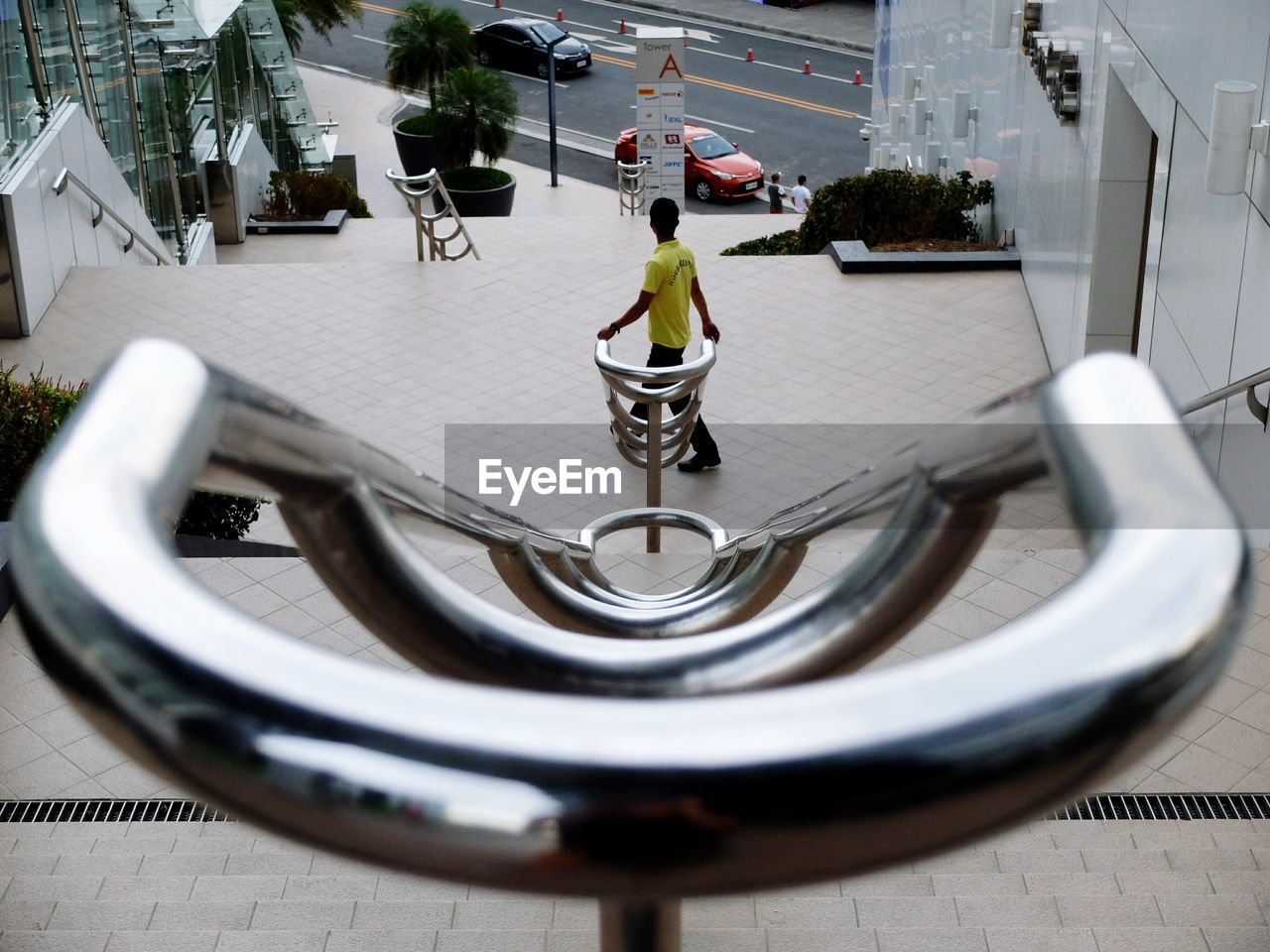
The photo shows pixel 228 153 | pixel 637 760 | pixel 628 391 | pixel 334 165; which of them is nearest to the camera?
pixel 637 760

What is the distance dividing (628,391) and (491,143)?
2140cm

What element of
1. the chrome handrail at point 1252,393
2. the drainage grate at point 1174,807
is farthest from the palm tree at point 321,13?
the drainage grate at point 1174,807

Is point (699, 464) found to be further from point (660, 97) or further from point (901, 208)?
point (660, 97)

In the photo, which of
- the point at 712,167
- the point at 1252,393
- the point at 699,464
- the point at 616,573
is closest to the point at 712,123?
the point at 712,167

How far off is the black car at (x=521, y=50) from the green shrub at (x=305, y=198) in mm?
14554

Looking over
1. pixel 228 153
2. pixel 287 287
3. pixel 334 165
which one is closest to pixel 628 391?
pixel 287 287

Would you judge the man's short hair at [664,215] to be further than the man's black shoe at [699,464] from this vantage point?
No

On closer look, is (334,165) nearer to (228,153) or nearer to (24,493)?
(228,153)

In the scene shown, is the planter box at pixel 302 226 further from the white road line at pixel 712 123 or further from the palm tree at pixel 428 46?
the white road line at pixel 712 123

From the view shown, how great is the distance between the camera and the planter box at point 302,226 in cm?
1867

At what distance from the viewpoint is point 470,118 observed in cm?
2656

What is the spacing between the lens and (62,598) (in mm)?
562

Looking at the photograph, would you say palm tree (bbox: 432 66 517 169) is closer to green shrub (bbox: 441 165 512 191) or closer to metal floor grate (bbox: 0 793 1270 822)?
green shrub (bbox: 441 165 512 191)

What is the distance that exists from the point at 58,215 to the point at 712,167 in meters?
16.0
